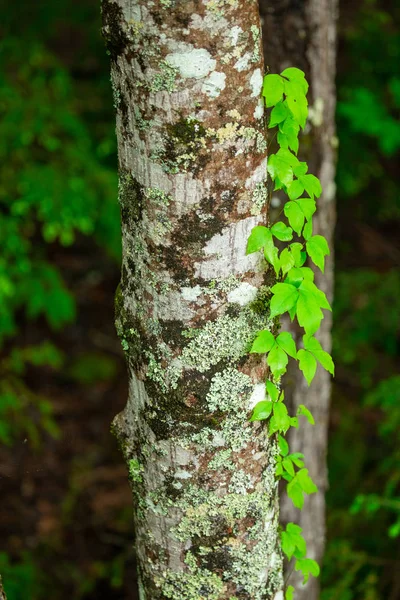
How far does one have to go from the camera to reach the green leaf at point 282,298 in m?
1.39

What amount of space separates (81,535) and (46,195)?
2.84 meters

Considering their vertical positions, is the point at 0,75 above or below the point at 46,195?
above

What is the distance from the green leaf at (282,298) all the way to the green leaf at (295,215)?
163 mm

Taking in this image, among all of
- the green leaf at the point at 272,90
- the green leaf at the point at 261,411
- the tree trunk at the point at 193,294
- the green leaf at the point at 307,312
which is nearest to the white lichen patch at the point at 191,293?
the tree trunk at the point at 193,294

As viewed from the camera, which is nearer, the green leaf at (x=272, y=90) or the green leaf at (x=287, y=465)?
the green leaf at (x=272, y=90)

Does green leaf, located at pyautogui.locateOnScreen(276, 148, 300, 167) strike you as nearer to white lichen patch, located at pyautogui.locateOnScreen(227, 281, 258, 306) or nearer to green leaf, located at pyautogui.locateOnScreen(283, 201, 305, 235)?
green leaf, located at pyautogui.locateOnScreen(283, 201, 305, 235)

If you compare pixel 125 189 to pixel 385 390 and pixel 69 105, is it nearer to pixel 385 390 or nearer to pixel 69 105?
pixel 385 390

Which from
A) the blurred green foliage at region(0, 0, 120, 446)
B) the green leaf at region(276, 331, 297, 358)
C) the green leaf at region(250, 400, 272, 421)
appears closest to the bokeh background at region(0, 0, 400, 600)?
A: the blurred green foliage at region(0, 0, 120, 446)

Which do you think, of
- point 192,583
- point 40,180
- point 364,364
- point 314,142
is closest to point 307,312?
point 192,583

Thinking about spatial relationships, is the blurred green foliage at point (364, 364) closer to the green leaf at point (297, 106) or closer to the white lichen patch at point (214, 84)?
the green leaf at point (297, 106)

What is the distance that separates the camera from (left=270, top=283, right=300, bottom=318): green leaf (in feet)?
4.56

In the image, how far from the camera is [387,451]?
496 cm

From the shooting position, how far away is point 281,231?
56.3 inches

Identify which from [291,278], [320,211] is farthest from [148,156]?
[320,211]
